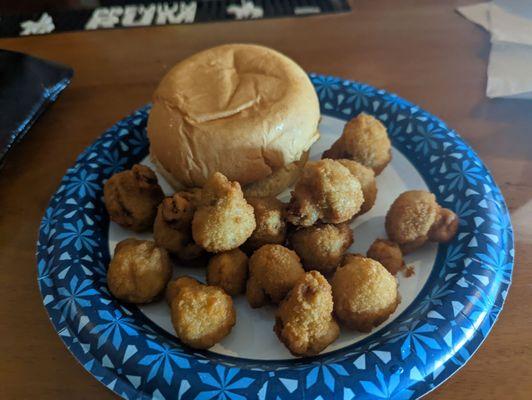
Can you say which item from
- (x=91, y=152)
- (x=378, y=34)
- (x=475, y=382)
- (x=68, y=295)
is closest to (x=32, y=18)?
(x=91, y=152)

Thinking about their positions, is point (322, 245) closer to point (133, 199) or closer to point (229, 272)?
point (229, 272)

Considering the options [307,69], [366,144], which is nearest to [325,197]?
[366,144]

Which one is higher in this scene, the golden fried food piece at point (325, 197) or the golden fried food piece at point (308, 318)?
the golden fried food piece at point (325, 197)

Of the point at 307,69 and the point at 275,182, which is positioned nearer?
the point at 275,182

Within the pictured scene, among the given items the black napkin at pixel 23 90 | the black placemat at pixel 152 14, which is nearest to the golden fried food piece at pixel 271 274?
the black napkin at pixel 23 90

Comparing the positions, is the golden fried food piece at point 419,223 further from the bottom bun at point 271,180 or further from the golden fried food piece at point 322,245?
the bottom bun at point 271,180

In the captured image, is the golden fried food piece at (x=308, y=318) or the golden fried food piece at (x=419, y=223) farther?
the golden fried food piece at (x=419, y=223)

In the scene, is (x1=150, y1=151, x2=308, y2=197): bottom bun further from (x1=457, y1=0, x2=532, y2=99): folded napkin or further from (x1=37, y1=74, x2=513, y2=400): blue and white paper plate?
(x1=457, y1=0, x2=532, y2=99): folded napkin
